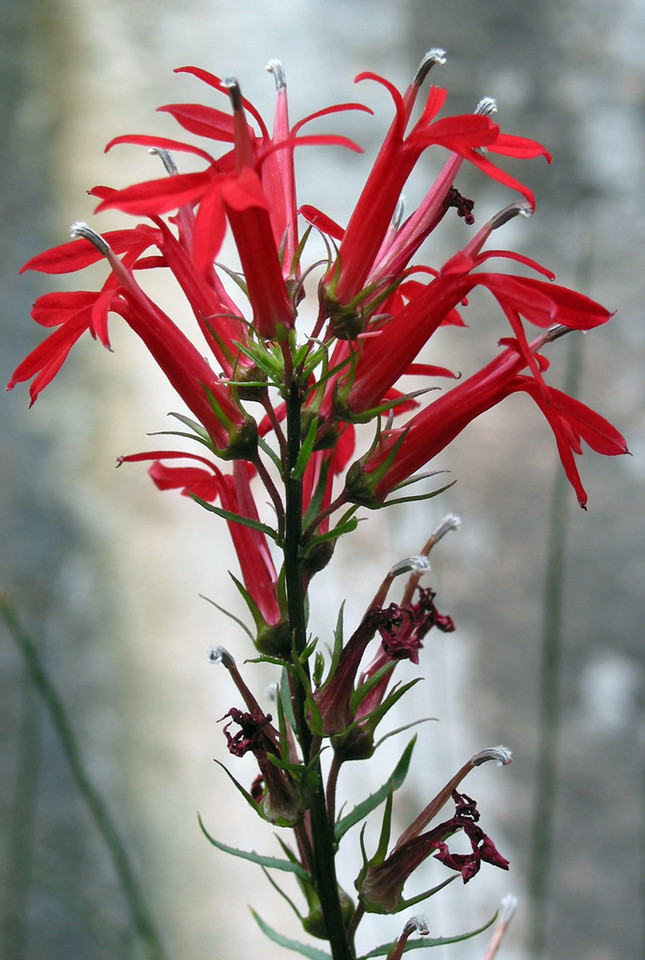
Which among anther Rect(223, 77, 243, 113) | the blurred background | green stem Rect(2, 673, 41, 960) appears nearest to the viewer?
anther Rect(223, 77, 243, 113)

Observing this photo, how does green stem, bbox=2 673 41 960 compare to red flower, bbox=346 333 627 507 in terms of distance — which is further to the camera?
green stem, bbox=2 673 41 960

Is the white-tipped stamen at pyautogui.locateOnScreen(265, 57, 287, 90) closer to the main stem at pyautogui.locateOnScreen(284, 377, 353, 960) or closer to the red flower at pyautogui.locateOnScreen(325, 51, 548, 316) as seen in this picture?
the red flower at pyautogui.locateOnScreen(325, 51, 548, 316)

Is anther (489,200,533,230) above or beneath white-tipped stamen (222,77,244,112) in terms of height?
above

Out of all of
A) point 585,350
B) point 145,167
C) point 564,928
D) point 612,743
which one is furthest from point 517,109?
point 564,928

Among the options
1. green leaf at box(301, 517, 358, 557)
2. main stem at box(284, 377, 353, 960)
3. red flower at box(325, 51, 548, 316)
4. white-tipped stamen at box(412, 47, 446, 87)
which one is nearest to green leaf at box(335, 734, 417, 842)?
main stem at box(284, 377, 353, 960)

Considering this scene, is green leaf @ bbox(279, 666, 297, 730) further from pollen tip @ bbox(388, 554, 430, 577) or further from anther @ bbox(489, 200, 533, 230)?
anther @ bbox(489, 200, 533, 230)

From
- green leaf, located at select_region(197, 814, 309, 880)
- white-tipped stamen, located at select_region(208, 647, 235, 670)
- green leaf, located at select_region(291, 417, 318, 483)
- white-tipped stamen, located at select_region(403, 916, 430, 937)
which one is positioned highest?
green leaf, located at select_region(291, 417, 318, 483)

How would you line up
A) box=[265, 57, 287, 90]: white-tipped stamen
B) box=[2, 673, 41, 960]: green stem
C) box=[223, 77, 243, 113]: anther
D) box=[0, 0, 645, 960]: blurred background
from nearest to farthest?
1. box=[223, 77, 243, 113]: anther
2. box=[265, 57, 287, 90]: white-tipped stamen
3. box=[2, 673, 41, 960]: green stem
4. box=[0, 0, 645, 960]: blurred background
